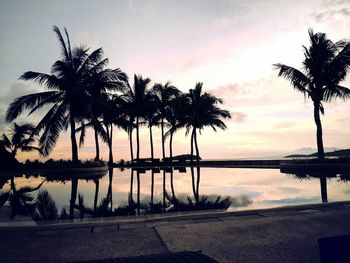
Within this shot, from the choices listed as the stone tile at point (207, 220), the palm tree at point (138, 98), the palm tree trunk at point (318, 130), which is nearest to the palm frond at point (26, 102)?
the palm tree at point (138, 98)

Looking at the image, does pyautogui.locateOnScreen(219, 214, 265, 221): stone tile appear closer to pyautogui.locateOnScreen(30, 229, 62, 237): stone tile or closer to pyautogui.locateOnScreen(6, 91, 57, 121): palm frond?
pyautogui.locateOnScreen(30, 229, 62, 237): stone tile

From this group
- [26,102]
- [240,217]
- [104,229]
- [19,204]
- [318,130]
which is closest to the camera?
[104,229]

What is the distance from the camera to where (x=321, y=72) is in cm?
2006

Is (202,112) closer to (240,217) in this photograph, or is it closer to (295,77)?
(295,77)

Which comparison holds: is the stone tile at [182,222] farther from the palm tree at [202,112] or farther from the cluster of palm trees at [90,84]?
the palm tree at [202,112]

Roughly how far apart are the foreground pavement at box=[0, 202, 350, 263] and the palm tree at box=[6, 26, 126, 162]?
1489cm

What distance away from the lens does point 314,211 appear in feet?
18.9

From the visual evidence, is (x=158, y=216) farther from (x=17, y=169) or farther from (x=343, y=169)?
(x=17, y=169)

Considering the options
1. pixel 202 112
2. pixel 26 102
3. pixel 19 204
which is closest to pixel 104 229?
pixel 19 204

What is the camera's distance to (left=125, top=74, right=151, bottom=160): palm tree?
33.2 m

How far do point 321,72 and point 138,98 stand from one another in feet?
65.5

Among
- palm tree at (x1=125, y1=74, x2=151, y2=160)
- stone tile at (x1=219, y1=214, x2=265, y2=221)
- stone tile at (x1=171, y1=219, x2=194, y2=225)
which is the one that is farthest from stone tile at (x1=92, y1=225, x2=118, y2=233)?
palm tree at (x1=125, y1=74, x2=151, y2=160)

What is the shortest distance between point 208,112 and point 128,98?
963 centimetres

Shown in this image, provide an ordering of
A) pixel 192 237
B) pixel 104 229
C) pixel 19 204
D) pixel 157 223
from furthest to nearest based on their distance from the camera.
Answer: pixel 19 204 < pixel 157 223 < pixel 104 229 < pixel 192 237
